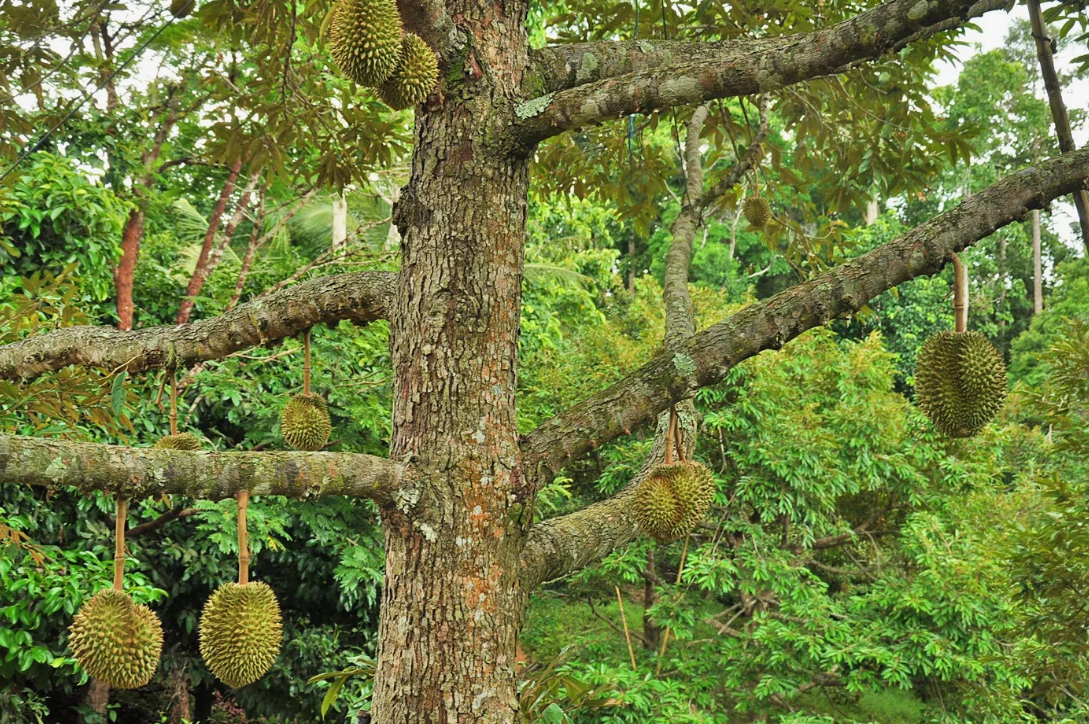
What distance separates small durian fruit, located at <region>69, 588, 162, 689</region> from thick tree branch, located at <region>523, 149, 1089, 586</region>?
2.32 feet

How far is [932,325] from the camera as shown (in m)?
13.8

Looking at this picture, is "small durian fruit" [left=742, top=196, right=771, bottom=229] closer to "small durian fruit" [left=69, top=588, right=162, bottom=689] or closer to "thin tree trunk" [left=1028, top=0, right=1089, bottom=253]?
"thin tree trunk" [left=1028, top=0, right=1089, bottom=253]

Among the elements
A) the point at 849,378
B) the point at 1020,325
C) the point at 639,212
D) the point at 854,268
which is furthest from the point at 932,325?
the point at 854,268

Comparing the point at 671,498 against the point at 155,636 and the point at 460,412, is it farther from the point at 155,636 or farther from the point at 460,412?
the point at 155,636

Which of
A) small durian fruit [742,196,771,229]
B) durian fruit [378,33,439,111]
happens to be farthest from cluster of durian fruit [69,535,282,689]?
small durian fruit [742,196,771,229]

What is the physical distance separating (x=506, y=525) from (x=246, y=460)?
50 centimetres

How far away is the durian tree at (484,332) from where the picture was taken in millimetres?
1531

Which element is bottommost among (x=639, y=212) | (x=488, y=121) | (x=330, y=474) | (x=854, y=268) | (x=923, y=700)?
A: (x=923, y=700)

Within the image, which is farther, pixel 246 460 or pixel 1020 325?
pixel 1020 325

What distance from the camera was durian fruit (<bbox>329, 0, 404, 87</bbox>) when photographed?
147 centimetres

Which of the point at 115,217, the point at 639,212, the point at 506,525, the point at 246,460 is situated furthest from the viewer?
the point at 115,217

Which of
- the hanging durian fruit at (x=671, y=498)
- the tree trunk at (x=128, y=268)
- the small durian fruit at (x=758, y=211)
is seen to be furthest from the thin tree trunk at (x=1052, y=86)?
the tree trunk at (x=128, y=268)

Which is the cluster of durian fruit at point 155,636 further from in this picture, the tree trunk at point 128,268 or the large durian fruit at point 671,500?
the tree trunk at point 128,268

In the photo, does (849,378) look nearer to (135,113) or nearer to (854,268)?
(854,268)
